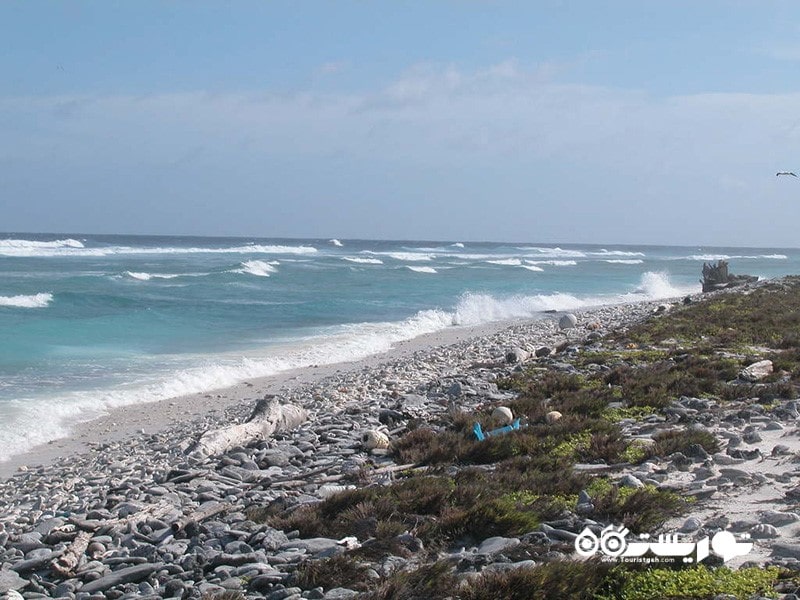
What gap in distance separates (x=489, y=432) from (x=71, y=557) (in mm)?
4319

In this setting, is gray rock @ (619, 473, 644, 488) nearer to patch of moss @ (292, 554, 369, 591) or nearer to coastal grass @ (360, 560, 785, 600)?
coastal grass @ (360, 560, 785, 600)

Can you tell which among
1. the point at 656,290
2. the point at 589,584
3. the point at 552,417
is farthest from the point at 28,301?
the point at 656,290

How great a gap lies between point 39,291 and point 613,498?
32.4 metres

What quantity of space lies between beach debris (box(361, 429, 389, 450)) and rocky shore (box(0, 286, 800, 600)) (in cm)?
2

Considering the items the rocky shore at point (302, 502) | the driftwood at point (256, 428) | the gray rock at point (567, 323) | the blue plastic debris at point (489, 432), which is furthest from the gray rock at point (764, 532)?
the gray rock at point (567, 323)

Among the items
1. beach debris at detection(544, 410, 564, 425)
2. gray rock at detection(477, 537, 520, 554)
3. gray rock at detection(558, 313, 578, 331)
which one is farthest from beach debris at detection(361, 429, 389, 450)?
gray rock at detection(558, 313, 578, 331)

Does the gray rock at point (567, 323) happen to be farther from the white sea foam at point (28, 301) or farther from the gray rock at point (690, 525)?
the white sea foam at point (28, 301)

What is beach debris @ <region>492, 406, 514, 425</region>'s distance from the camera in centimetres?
863

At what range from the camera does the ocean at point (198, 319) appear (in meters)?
14.1

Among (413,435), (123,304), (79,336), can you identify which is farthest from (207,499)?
(123,304)

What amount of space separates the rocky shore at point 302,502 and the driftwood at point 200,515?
0.01 m

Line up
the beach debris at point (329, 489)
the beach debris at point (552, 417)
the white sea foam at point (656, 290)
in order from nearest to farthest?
the beach debris at point (329, 489) → the beach debris at point (552, 417) → the white sea foam at point (656, 290)

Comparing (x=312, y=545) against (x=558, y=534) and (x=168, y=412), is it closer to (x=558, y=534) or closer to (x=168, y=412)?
(x=558, y=534)

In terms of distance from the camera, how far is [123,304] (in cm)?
2845
